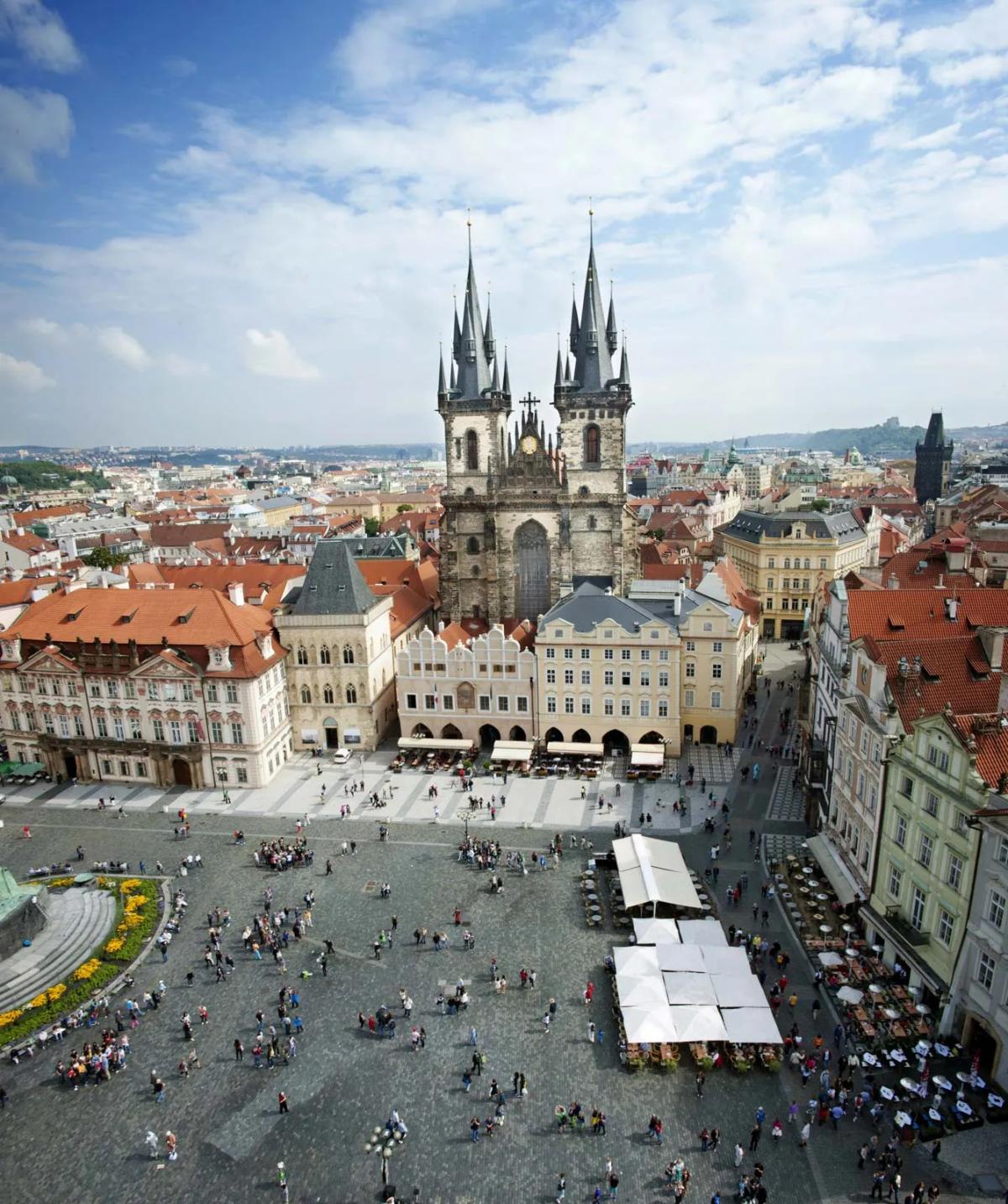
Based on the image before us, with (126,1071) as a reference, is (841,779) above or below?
above

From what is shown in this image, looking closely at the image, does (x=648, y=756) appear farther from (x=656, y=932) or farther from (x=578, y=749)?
(x=656, y=932)

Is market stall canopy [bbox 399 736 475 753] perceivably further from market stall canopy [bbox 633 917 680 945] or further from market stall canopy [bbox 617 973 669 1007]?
market stall canopy [bbox 617 973 669 1007]

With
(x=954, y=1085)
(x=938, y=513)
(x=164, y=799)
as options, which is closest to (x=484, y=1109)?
(x=954, y=1085)

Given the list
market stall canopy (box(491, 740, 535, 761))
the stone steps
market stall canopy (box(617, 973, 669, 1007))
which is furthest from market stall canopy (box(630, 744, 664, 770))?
the stone steps

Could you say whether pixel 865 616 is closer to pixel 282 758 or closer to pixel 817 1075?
pixel 817 1075

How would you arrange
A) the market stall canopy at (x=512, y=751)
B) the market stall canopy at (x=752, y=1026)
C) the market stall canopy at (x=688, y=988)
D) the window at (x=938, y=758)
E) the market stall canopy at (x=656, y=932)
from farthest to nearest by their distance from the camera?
the market stall canopy at (x=512, y=751) → the market stall canopy at (x=656, y=932) → the market stall canopy at (x=688, y=988) → the window at (x=938, y=758) → the market stall canopy at (x=752, y=1026)

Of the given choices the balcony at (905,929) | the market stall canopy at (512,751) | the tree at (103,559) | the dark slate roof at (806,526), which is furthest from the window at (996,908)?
the tree at (103,559)

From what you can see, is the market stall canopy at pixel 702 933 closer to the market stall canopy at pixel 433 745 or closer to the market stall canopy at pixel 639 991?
the market stall canopy at pixel 639 991
